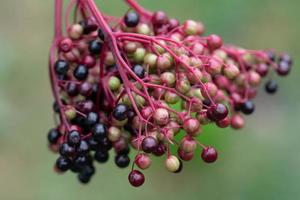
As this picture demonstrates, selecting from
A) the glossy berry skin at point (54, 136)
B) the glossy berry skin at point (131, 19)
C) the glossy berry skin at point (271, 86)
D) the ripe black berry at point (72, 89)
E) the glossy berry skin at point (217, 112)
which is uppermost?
the glossy berry skin at point (271, 86)

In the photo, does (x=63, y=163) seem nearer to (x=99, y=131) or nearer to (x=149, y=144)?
(x=99, y=131)

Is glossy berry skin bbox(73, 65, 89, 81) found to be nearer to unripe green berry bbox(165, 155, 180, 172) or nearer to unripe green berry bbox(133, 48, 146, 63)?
unripe green berry bbox(133, 48, 146, 63)

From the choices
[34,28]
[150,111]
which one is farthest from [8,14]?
[150,111]

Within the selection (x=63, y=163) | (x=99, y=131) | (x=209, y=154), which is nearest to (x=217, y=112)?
(x=209, y=154)

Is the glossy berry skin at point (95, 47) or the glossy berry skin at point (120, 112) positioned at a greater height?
the glossy berry skin at point (95, 47)

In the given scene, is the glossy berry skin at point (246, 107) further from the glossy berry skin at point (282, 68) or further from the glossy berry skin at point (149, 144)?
the glossy berry skin at point (149, 144)

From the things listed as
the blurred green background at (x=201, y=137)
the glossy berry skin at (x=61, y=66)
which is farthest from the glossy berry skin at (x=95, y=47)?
the blurred green background at (x=201, y=137)

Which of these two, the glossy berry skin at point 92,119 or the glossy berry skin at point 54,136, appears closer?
the glossy berry skin at point 92,119

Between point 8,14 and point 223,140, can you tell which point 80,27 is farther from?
point 8,14
